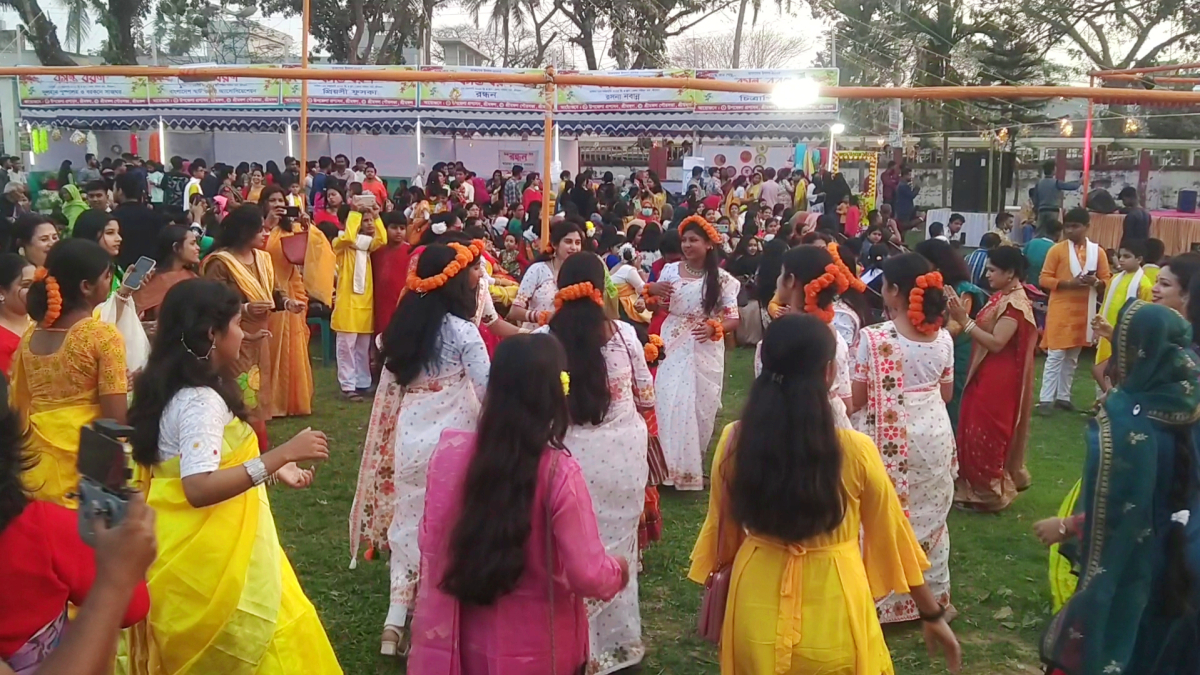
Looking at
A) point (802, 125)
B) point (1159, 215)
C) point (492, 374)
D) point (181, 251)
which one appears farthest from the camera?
point (802, 125)

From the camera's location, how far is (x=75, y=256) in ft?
13.1

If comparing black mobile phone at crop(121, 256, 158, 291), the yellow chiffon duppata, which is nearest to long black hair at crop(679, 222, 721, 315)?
black mobile phone at crop(121, 256, 158, 291)

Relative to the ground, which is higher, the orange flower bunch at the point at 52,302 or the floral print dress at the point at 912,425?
the orange flower bunch at the point at 52,302

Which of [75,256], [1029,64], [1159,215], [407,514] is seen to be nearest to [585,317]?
[407,514]

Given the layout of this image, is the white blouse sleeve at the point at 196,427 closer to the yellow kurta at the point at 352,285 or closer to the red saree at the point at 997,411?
the red saree at the point at 997,411

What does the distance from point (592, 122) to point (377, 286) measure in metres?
13.2

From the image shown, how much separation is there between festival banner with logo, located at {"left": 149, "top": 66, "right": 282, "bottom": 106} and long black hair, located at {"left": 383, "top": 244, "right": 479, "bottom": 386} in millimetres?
18906

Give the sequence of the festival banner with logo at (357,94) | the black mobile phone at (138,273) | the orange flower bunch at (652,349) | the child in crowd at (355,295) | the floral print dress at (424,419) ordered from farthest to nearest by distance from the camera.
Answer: the festival banner with logo at (357,94), the child in crowd at (355,295), the orange flower bunch at (652,349), the black mobile phone at (138,273), the floral print dress at (424,419)

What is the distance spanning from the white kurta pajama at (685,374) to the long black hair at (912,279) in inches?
73.4

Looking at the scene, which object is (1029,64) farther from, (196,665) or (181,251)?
(196,665)

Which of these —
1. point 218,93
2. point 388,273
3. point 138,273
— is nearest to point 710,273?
point 138,273

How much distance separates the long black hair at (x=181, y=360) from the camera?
2.99m

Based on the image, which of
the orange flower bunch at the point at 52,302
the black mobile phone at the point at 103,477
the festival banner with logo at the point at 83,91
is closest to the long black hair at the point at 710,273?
the orange flower bunch at the point at 52,302

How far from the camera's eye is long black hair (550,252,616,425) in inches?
165
